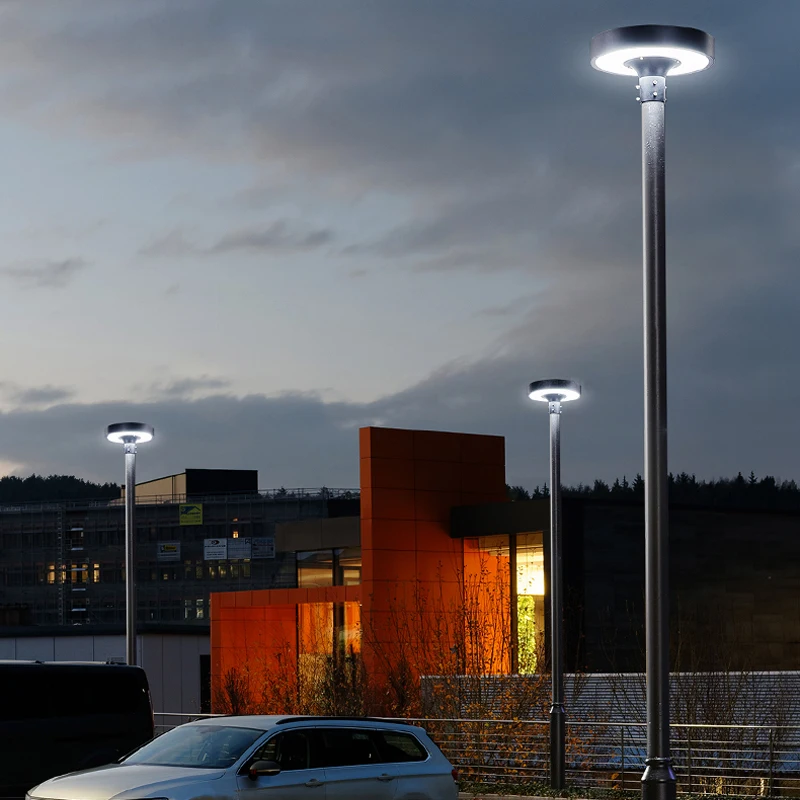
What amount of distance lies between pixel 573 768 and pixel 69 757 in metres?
10.7

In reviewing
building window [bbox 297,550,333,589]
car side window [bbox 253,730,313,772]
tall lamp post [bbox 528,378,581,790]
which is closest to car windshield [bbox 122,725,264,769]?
car side window [bbox 253,730,313,772]

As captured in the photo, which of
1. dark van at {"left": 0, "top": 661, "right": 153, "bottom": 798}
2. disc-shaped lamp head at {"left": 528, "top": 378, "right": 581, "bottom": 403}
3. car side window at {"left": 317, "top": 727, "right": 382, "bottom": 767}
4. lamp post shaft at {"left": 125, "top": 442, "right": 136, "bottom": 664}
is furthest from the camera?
lamp post shaft at {"left": 125, "top": 442, "right": 136, "bottom": 664}

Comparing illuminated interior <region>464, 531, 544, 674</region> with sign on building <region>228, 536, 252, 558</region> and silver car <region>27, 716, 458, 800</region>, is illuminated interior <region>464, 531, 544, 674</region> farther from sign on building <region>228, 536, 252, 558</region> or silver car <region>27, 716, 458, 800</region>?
sign on building <region>228, 536, 252, 558</region>

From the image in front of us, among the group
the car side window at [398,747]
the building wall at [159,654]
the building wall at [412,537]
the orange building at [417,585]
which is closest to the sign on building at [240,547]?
the building wall at [159,654]

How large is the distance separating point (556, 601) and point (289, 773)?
1036 centimetres

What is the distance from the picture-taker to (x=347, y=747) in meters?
14.9

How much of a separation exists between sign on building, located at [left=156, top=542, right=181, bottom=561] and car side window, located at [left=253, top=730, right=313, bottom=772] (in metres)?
133

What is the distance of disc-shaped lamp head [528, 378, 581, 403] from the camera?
81.4 ft

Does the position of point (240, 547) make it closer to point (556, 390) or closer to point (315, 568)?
point (315, 568)

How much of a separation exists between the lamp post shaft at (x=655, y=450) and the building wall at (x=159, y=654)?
54.3 metres

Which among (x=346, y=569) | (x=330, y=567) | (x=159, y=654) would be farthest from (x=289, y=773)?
(x=159, y=654)

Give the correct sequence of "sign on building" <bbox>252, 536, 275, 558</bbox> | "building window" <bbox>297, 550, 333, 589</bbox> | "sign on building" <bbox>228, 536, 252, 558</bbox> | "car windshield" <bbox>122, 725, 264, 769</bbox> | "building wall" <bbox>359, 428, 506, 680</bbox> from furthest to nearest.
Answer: "sign on building" <bbox>228, 536, 252, 558</bbox> → "sign on building" <bbox>252, 536, 275, 558</bbox> → "building window" <bbox>297, 550, 333, 589</bbox> → "building wall" <bbox>359, 428, 506, 680</bbox> → "car windshield" <bbox>122, 725, 264, 769</bbox>

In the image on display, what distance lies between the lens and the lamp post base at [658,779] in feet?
38.3

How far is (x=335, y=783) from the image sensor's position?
14492 millimetres
